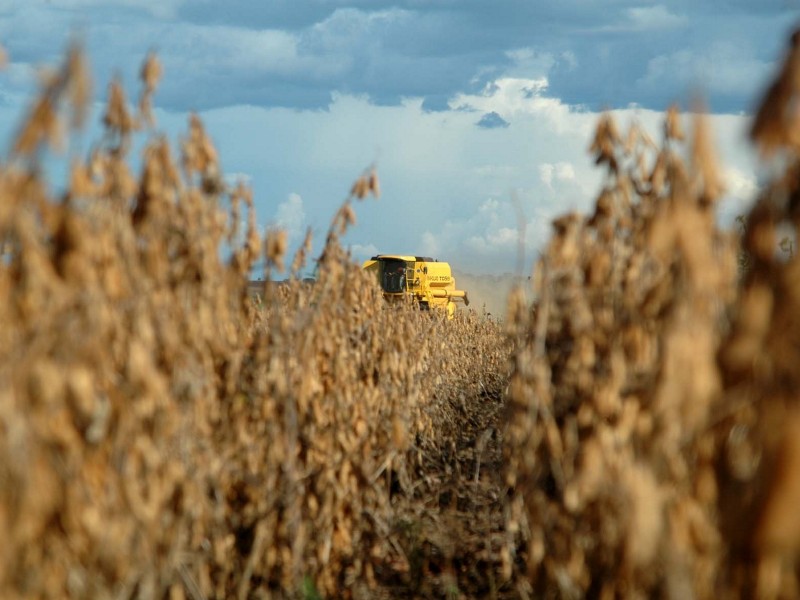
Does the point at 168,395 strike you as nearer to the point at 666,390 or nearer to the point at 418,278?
the point at 666,390

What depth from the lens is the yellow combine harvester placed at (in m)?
24.5

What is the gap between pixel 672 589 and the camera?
7.00 feet

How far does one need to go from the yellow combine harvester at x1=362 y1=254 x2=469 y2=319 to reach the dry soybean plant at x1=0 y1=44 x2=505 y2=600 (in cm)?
1828

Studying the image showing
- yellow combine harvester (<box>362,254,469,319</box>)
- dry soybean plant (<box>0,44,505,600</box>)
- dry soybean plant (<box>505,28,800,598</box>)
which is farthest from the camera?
yellow combine harvester (<box>362,254,469,319</box>)

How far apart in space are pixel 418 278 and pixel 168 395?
21231mm

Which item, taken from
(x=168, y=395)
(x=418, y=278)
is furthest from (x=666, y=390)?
(x=418, y=278)

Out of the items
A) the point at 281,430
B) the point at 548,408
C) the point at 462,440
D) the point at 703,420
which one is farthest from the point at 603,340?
the point at 462,440

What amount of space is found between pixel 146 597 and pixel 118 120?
1.65 metres

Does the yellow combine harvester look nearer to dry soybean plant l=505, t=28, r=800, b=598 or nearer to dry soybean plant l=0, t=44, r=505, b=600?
dry soybean plant l=0, t=44, r=505, b=600

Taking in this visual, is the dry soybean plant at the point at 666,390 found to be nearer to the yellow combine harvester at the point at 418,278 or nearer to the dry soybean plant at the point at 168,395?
the dry soybean plant at the point at 168,395

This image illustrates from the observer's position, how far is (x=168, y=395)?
11.7ft

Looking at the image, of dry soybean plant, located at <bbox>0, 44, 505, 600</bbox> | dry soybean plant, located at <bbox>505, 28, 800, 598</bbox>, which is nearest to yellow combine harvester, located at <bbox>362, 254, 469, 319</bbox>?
dry soybean plant, located at <bbox>0, 44, 505, 600</bbox>

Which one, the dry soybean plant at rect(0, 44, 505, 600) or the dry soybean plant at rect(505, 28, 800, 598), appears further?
the dry soybean plant at rect(0, 44, 505, 600)

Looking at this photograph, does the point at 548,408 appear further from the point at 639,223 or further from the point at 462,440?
the point at 462,440
